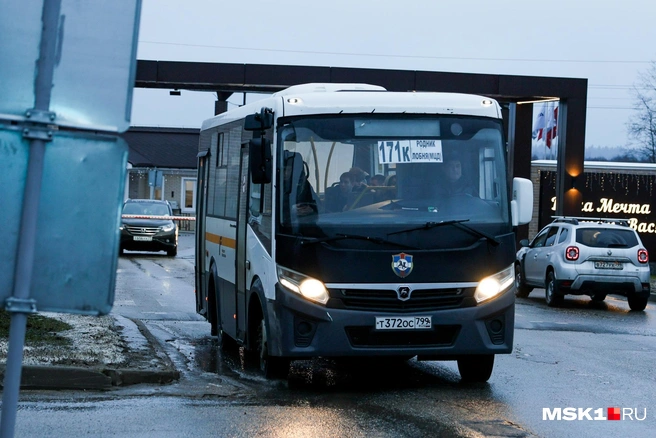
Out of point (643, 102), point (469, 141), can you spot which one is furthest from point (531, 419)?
point (643, 102)

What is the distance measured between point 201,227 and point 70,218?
10.1m

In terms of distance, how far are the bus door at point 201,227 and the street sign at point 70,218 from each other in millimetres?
9725

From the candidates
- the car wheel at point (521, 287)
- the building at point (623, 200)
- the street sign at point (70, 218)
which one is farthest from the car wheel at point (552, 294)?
the building at point (623, 200)

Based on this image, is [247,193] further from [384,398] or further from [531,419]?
[531,419]

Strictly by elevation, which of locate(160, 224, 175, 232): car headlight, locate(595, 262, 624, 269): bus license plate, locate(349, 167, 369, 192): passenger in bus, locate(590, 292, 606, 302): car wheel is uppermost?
locate(349, 167, 369, 192): passenger in bus

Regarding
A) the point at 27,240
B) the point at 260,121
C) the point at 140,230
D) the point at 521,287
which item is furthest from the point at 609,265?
the point at 27,240

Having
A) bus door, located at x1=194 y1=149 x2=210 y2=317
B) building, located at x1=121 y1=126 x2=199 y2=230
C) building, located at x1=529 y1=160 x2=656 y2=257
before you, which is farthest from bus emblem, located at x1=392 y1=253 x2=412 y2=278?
building, located at x1=121 y1=126 x2=199 y2=230

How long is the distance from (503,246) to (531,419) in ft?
6.02

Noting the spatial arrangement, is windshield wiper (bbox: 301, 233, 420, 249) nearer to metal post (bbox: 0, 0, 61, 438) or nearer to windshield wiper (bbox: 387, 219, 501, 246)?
windshield wiper (bbox: 387, 219, 501, 246)

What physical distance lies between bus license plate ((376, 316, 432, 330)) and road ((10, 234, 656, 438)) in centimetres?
56

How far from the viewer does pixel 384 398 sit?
8930 mm

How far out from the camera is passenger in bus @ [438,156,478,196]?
9492mm

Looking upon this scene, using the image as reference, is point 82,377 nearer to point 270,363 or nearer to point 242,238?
point 270,363

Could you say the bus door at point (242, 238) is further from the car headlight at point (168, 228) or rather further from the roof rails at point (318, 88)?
the car headlight at point (168, 228)
